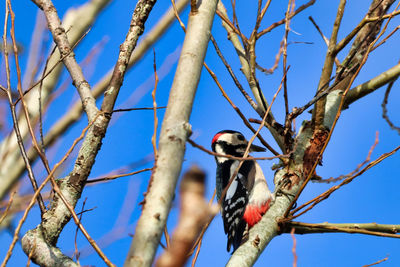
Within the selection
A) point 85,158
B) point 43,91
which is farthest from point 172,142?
point 43,91

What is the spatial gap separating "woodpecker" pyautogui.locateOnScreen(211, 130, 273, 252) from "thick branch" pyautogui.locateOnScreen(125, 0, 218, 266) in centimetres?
261

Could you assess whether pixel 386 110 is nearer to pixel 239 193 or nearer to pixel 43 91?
pixel 239 193

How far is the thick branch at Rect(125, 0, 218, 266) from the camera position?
A: 1.19 meters

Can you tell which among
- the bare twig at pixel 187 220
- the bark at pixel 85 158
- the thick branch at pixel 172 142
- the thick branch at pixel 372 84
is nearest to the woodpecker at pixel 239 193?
the thick branch at pixel 372 84

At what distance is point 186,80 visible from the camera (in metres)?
1.50

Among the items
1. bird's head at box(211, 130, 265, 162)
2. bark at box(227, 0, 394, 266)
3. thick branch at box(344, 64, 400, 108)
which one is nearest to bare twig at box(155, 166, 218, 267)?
bark at box(227, 0, 394, 266)

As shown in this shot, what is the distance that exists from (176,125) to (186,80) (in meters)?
0.20

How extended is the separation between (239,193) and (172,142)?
322 cm

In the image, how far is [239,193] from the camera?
14.7 ft

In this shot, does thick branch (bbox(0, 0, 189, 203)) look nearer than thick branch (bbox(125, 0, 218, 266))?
No

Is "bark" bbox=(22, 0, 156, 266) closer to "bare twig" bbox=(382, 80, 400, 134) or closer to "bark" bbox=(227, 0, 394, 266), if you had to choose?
"bark" bbox=(227, 0, 394, 266)

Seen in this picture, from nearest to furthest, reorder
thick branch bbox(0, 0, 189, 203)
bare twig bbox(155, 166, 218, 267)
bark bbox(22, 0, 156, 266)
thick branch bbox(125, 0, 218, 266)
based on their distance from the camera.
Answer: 1. bare twig bbox(155, 166, 218, 267)
2. thick branch bbox(125, 0, 218, 266)
3. bark bbox(22, 0, 156, 266)
4. thick branch bbox(0, 0, 189, 203)

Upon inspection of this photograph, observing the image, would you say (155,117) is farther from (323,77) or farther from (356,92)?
(356,92)

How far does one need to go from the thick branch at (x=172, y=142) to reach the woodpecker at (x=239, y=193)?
2.61 m
